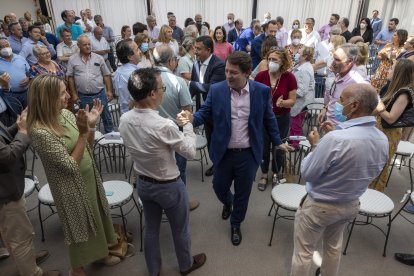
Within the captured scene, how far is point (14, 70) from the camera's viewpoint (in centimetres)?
381

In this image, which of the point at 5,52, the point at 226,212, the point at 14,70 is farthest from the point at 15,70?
the point at 226,212

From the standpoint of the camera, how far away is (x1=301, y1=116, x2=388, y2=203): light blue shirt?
4.93 feet

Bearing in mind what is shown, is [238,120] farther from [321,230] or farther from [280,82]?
[280,82]

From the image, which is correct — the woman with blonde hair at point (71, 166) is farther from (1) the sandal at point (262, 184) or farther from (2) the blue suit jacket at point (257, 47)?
(2) the blue suit jacket at point (257, 47)

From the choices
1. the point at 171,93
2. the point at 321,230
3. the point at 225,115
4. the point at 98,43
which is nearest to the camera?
the point at 321,230

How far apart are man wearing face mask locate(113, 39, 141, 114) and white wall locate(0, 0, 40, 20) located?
21.9 feet

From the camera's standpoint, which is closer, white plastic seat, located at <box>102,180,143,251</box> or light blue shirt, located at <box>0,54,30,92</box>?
white plastic seat, located at <box>102,180,143,251</box>

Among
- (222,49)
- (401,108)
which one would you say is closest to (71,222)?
(401,108)

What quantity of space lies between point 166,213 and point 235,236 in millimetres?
914

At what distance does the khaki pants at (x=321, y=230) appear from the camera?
66.8 inches

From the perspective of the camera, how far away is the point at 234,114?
225 cm

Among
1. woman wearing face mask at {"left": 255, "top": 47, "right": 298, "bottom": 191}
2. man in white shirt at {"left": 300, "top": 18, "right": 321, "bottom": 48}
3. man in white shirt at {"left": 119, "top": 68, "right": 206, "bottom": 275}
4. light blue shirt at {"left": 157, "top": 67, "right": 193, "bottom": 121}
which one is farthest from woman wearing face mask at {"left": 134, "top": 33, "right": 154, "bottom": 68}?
man in white shirt at {"left": 300, "top": 18, "right": 321, "bottom": 48}

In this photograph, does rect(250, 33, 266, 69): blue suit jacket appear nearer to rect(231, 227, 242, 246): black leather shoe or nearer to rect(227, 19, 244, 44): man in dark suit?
rect(227, 19, 244, 44): man in dark suit

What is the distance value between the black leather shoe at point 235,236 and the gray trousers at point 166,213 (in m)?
0.49
